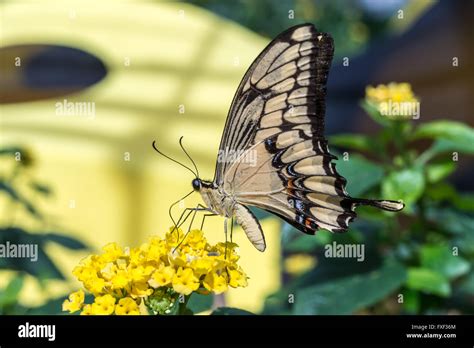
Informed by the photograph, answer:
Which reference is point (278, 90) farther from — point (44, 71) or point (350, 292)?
point (44, 71)

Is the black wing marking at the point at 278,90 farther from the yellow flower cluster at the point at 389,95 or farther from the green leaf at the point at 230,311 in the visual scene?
the green leaf at the point at 230,311

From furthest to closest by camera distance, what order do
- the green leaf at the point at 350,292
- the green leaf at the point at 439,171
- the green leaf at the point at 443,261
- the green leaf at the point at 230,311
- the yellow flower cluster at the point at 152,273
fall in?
the green leaf at the point at 439,171 < the green leaf at the point at 443,261 < the green leaf at the point at 350,292 < the green leaf at the point at 230,311 < the yellow flower cluster at the point at 152,273

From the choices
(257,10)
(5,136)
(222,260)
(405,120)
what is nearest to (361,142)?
(405,120)

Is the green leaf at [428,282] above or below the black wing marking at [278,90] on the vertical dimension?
below

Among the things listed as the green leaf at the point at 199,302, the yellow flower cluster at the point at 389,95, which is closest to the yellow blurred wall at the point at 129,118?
the yellow flower cluster at the point at 389,95

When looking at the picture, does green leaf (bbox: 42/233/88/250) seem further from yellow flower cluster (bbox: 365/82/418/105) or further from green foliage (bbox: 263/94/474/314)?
yellow flower cluster (bbox: 365/82/418/105)
